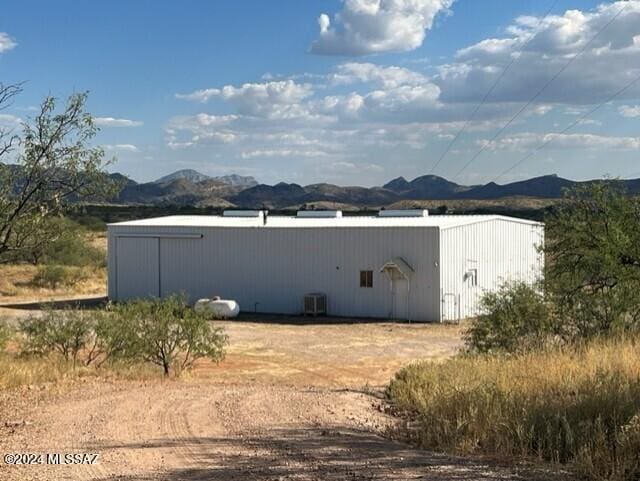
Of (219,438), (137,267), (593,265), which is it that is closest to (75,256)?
(137,267)

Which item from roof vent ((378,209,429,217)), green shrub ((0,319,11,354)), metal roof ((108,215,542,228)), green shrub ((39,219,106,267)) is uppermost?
roof vent ((378,209,429,217))

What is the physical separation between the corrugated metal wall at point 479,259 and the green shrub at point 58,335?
1788cm

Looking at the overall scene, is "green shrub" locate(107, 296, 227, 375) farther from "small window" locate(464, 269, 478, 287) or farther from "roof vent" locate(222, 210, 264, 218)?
"roof vent" locate(222, 210, 264, 218)

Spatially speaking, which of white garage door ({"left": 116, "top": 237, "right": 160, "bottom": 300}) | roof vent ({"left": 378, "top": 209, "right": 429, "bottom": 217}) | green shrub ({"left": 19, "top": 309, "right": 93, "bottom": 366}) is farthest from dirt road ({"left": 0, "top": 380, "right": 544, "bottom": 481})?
roof vent ({"left": 378, "top": 209, "right": 429, "bottom": 217})

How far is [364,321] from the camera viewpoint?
106ft

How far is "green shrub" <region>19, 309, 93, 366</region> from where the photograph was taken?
16.5 m

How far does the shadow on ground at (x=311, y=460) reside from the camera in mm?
6180

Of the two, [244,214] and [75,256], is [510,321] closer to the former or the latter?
[244,214]

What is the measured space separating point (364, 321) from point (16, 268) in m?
25.4

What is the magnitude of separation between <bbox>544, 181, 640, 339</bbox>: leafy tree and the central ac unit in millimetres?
17676

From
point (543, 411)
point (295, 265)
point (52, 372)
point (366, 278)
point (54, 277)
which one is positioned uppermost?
point (295, 265)

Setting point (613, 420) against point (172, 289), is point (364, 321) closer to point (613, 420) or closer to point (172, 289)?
point (172, 289)

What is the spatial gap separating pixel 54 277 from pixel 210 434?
39.8 meters

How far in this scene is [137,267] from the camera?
39000 millimetres
